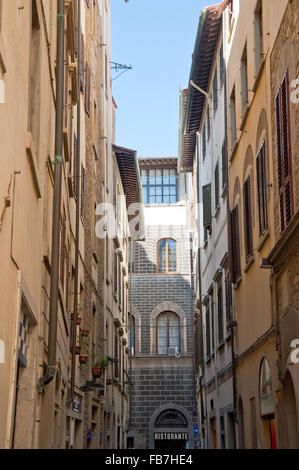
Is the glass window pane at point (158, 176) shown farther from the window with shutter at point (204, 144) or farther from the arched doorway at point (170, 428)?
the window with shutter at point (204, 144)

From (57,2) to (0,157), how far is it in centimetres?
608

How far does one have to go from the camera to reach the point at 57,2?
11578 mm

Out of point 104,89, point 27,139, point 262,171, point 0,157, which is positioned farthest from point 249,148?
point 104,89

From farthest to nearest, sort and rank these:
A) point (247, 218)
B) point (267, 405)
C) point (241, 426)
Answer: point (241, 426), point (247, 218), point (267, 405)

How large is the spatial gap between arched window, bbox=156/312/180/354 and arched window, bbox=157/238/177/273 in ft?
7.63

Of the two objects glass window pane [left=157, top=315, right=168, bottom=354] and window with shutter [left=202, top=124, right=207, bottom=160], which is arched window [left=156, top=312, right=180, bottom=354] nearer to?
glass window pane [left=157, top=315, right=168, bottom=354]

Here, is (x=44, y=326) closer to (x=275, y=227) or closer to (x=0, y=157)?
(x=275, y=227)

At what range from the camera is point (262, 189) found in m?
13.3

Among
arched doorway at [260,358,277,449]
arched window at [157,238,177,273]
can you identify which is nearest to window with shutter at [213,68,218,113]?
arched doorway at [260,358,277,449]

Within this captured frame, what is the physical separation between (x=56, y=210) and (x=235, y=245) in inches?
261

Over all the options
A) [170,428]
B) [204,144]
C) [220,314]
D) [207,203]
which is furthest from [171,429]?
[220,314]

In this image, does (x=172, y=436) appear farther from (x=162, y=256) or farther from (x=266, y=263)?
(x=266, y=263)

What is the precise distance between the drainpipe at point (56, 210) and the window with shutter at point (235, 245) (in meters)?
6.23

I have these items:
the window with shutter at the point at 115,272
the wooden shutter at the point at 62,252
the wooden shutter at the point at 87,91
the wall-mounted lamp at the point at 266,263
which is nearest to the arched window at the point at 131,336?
the window with shutter at the point at 115,272
